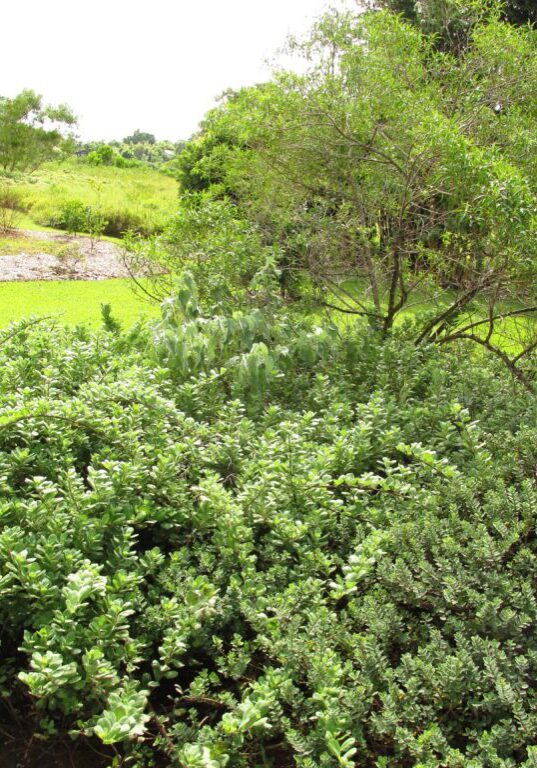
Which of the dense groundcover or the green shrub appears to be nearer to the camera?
the dense groundcover

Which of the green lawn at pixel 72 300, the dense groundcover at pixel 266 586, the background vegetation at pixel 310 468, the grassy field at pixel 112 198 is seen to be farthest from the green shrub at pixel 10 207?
the dense groundcover at pixel 266 586

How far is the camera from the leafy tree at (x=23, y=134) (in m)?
21.7

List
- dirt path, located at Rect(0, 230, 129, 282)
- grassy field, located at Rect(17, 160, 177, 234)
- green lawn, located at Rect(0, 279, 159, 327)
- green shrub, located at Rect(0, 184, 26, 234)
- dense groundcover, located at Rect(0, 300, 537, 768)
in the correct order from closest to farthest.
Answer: dense groundcover, located at Rect(0, 300, 537, 768)
green lawn, located at Rect(0, 279, 159, 327)
dirt path, located at Rect(0, 230, 129, 282)
green shrub, located at Rect(0, 184, 26, 234)
grassy field, located at Rect(17, 160, 177, 234)

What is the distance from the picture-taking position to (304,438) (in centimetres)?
267

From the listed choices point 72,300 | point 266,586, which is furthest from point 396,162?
point 72,300

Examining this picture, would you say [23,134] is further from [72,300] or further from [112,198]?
[72,300]

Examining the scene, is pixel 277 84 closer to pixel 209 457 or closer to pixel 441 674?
pixel 209 457

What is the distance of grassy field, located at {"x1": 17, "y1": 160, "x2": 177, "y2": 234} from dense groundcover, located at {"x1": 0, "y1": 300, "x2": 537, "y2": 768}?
9775 millimetres

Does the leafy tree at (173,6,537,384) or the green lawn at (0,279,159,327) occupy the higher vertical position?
the leafy tree at (173,6,537,384)

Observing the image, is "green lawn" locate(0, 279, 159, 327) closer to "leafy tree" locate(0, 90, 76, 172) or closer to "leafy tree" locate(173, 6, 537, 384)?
"leafy tree" locate(173, 6, 537, 384)

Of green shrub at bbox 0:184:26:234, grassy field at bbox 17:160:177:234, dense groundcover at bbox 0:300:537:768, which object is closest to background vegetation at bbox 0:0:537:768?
dense groundcover at bbox 0:300:537:768

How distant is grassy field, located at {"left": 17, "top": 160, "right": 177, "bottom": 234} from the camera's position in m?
17.2

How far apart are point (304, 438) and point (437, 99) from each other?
8.60ft

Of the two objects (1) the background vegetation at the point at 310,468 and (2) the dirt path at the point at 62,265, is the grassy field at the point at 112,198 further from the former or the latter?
(1) the background vegetation at the point at 310,468
